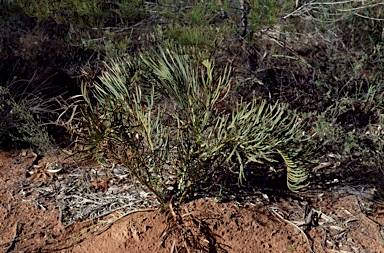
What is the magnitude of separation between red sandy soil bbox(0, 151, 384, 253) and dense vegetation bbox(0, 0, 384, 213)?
0.17 m

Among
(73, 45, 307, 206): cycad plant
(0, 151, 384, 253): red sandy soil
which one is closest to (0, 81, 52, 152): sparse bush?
(0, 151, 384, 253): red sandy soil

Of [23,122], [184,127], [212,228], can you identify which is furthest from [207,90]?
[23,122]

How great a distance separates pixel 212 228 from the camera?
3.11m

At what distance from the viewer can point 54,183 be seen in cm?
381

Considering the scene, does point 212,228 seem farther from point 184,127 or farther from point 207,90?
point 207,90

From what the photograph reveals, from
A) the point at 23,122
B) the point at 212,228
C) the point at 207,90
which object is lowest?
the point at 23,122

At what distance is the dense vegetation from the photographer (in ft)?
9.58

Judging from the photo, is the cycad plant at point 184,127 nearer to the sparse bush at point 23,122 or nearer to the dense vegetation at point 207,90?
the dense vegetation at point 207,90

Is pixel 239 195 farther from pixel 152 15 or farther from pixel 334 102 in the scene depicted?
pixel 152 15

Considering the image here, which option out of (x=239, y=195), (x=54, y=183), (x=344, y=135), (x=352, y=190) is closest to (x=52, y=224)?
(x=54, y=183)

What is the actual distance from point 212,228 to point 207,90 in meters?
0.89

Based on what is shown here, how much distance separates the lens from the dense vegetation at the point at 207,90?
9.58 feet

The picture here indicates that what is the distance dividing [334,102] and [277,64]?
0.79 metres

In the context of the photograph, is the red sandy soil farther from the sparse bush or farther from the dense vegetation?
the sparse bush
